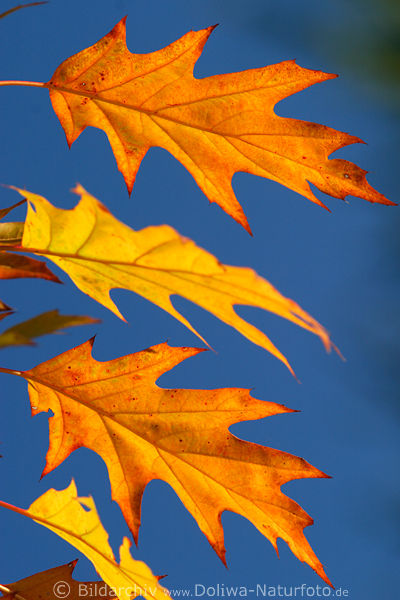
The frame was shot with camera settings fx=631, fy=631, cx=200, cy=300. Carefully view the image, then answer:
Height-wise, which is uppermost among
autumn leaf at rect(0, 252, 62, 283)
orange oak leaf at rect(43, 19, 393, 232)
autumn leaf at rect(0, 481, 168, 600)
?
orange oak leaf at rect(43, 19, 393, 232)

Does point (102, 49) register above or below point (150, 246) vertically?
above

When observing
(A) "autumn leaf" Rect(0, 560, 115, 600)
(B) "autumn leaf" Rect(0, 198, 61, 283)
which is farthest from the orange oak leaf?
(A) "autumn leaf" Rect(0, 560, 115, 600)

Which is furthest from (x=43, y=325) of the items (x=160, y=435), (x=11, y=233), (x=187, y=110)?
(x=187, y=110)

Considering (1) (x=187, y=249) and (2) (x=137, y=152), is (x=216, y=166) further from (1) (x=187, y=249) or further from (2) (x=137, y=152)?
(1) (x=187, y=249)

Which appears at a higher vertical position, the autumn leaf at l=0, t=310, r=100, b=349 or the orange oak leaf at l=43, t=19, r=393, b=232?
the orange oak leaf at l=43, t=19, r=393, b=232

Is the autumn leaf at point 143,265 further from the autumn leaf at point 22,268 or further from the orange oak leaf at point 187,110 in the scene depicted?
the orange oak leaf at point 187,110

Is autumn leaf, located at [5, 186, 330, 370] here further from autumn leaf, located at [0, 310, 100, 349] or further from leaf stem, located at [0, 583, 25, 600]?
leaf stem, located at [0, 583, 25, 600]

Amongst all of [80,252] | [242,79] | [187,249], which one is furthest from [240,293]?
[242,79]

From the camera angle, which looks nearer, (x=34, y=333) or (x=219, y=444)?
(x=34, y=333)
